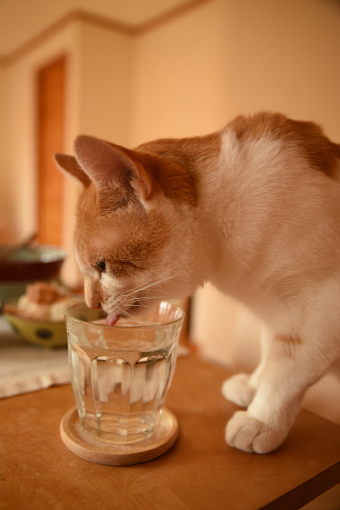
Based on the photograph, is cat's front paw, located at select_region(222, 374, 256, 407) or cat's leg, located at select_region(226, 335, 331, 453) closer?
cat's leg, located at select_region(226, 335, 331, 453)

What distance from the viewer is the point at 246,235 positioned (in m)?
0.58

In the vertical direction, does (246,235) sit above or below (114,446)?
above

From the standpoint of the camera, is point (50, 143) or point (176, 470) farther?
point (50, 143)

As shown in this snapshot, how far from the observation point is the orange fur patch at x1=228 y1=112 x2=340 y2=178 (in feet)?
1.92

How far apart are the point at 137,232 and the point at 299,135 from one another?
A: 0.94 feet

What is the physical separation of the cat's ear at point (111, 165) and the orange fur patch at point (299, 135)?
189mm

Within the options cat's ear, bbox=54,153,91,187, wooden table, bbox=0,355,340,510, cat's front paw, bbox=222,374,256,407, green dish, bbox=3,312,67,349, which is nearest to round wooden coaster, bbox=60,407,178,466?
wooden table, bbox=0,355,340,510

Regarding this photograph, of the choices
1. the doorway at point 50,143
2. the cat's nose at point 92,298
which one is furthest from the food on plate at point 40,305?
the doorway at point 50,143

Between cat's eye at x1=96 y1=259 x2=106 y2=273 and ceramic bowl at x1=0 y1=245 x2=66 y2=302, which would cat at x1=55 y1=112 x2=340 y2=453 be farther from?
ceramic bowl at x1=0 y1=245 x2=66 y2=302

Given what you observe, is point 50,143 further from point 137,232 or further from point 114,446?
point 114,446

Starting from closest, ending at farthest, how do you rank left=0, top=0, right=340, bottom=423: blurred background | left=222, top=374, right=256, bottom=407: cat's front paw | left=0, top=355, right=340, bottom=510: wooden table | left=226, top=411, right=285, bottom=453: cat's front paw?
1. left=0, top=355, right=340, bottom=510: wooden table
2. left=226, top=411, right=285, bottom=453: cat's front paw
3. left=222, top=374, right=256, bottom=407: cat's front paw
4. left=0, top=0, right=340, bottom=423: blurred background

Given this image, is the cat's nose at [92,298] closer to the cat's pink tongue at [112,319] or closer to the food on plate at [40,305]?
the cat's pink tongue at [112,319]


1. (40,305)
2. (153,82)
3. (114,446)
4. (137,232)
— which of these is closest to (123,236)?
(137,232)

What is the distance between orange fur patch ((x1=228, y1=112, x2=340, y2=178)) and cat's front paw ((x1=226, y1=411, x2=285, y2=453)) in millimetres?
379
